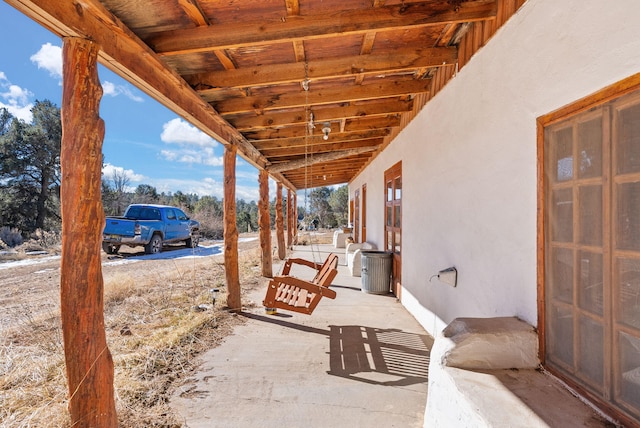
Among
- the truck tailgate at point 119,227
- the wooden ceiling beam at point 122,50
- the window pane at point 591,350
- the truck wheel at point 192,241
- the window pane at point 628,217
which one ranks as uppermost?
the wooden ceiling beam at point 122,50

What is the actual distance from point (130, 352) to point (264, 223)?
11.9 feet

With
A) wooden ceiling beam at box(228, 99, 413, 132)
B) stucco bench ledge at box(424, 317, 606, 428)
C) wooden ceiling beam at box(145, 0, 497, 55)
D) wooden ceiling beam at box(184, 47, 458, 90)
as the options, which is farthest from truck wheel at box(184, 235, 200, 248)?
stucco bench ledge at box(424, 317, 606, 428)

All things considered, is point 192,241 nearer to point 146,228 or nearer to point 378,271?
point 146,228

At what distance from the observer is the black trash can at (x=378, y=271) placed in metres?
5.28

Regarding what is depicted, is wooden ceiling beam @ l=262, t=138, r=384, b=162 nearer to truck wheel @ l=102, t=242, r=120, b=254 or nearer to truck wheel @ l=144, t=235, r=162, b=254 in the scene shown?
truck wheel @ l=144, t=235, r=162, b=254

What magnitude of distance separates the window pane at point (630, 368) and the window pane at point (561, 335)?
0.27 metres

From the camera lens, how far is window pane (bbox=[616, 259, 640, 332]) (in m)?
1.22

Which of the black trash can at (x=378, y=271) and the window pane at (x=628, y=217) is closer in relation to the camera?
the window pane at (x=628, y=217)

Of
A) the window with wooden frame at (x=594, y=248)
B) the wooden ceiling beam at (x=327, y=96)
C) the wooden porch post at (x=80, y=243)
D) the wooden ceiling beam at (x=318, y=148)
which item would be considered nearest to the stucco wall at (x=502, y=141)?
the window with wooden frame at (x=594, y=248)

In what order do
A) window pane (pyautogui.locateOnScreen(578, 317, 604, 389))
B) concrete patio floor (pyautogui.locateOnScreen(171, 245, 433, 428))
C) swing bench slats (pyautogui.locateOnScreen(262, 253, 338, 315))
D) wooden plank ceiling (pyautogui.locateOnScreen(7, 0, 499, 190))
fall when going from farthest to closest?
1. swing bench slats (pyautogui.locateOnScreen(262, 253, 338, 315))
2. concrete patio floor (pyautogui.locateOnScreen(171, 245, 433, 428))
3. wooden plank ceiling (pyautogui.locateOnScreen(7, 0, 499, 190))
4. window pane (pyautogui.locateOnScreen(578, 317, 604, 389))

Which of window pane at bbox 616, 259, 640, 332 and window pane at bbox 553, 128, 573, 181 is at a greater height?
window pane at bbox 553, 128, 573, 181

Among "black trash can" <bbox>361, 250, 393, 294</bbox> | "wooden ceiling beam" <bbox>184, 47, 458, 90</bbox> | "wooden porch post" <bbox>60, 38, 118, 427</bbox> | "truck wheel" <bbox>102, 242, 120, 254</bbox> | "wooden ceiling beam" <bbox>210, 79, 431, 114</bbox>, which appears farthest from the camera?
"truck wheel" <bbox>102, 242, 120, 254</bbox>

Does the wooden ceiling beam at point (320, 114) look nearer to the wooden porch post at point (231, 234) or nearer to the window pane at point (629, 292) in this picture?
the wooden porch post at point (231, 234)

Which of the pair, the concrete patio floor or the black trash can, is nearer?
the concrete patio floor
